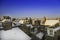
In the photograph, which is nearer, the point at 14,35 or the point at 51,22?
the point at 51,22

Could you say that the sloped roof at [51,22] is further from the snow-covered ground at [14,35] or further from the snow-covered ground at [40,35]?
the snow-covered ground at [14,35]

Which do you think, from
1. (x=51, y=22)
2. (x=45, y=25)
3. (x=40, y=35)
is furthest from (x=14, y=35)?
(x=51, y=22)

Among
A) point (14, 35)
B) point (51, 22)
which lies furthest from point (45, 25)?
point (14, 35)

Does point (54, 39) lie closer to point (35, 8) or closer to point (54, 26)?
point (54, 26)

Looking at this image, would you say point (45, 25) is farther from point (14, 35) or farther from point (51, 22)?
point (14, 35)

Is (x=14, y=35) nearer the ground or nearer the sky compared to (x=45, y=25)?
nearer the ground

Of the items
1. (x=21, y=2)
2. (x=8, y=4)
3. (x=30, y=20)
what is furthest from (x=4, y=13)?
(x=30, y=20)

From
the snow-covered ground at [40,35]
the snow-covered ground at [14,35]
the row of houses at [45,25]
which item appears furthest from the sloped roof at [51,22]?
the snow-covered ground at [14,35]

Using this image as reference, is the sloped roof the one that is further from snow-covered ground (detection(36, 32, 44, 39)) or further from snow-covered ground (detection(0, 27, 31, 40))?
snow-covered ground (detection(0, 27, 31, 40))

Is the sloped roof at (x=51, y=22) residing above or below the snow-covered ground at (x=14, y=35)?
above
